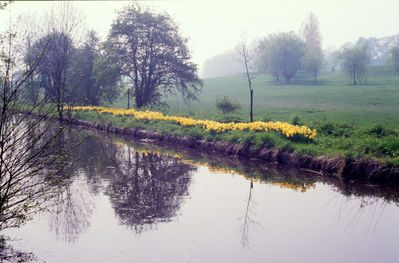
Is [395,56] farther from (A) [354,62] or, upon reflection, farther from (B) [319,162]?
(B) [319,162]

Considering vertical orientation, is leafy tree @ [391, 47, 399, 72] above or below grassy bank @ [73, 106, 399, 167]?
above

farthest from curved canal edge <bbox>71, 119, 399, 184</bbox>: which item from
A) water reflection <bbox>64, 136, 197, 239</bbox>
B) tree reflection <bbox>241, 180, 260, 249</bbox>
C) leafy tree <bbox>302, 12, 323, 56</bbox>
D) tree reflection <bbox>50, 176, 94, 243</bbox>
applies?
leafy tree <bbox>302, 12, 323, 56</bbox>

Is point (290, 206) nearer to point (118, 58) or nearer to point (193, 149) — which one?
point (193, 149)

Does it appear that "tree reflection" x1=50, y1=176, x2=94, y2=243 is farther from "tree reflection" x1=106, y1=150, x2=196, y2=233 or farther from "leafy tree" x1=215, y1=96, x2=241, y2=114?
"leafy tree" x1=215, y1=96, x2=241, y2=114

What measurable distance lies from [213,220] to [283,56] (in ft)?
253

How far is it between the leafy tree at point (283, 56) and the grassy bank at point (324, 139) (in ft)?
204

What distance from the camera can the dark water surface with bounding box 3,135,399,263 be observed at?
6.01 meters

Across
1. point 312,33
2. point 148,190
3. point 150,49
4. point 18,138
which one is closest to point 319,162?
point 148,190

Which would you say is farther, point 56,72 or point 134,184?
point 56,72

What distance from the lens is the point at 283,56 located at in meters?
80.9

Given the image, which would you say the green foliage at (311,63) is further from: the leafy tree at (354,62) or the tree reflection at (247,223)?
the tree reflection at (247,223)

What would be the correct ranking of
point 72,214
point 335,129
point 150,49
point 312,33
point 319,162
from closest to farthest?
point 72,214
point 319,162
point 335,129
point 150,49
point 312,33

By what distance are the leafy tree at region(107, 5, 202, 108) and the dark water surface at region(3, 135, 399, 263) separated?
2361 centimetres

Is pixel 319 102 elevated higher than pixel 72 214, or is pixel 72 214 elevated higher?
pixel 319 102
